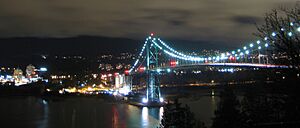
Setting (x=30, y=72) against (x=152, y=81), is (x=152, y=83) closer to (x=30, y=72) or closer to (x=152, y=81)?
(x=152, y=81)

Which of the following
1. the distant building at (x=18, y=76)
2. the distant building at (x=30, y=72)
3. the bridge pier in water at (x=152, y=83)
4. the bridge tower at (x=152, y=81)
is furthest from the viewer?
the distant building at (x=30, y=72)

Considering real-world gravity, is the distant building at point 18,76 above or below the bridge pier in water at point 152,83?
above

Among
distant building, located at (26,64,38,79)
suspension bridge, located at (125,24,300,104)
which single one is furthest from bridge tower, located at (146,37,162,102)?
distant building, located at (26,64,38,79)

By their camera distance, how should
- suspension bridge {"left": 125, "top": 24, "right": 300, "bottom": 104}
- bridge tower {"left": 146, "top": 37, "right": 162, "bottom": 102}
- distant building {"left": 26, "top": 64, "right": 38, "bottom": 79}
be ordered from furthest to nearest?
distant building {"left": 26, "top": 64, "right": 38, "bottom": 79} → bridge tower {"left": 146, "top": 37, "right": 162, "bottom": 102} → suspension bridge {"left": 125, "top": 24, "right": 300, "bottom": 104}

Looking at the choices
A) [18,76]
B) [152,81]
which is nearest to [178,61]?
[152,81]

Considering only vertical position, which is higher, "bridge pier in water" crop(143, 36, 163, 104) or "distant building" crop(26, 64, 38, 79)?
"distant building" crop(26, 64, 38, 79)

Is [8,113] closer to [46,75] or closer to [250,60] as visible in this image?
[250,60]

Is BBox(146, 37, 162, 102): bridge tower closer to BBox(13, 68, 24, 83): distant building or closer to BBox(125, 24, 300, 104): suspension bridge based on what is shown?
BBox(125, 24, 300, 104): suspension bridge

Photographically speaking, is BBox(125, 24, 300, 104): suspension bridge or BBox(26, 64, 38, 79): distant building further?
BBox(26, 64, 38, 79): distant building

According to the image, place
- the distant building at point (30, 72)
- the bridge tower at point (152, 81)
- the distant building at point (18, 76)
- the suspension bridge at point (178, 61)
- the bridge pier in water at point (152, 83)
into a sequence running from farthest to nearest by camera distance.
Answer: the distant building at point (30, 72) < the distant building at point (18, 76) < the bridge tower at point (152, 81) < the bridge pier in water at point (152, 83) < the suspension bridge at point (178, 61)

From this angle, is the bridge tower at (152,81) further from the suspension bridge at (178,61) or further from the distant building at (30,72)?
the distant building at (30,72)

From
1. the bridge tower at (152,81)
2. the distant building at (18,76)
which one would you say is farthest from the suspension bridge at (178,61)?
the distant building at (18,76)

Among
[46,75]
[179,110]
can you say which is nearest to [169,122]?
[179,110]
